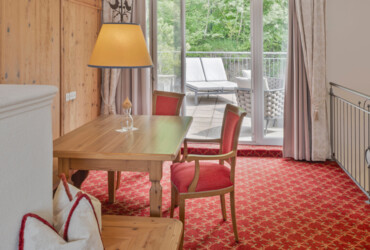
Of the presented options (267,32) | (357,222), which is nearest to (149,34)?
(267,32)

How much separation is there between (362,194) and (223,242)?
5.75 ft

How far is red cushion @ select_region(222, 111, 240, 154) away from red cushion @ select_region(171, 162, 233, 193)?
17cm

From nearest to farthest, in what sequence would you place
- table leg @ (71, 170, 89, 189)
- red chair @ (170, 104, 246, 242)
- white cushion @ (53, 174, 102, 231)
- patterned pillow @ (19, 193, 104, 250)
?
patterned pillow @ (19, 193, 104, 250) → white cushion @ (53, 174, 102, 231) → red chair @ (170, 104, 246, 242) → table leg @ (71, 170, 89, 189)

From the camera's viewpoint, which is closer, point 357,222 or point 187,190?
point 187,190

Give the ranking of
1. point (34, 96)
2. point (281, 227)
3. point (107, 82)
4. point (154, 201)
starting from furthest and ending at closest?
point (107, 82) < point (281, 227) < point (154, 201) < point (34, 96)

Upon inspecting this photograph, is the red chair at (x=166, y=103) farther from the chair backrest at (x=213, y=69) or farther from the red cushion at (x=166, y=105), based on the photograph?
the chair backrest at (x=213, y=69)

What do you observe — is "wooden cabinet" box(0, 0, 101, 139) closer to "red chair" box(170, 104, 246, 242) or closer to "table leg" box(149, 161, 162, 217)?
"table leg" box(149, 161, 162, 217)

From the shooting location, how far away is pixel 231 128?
319cm

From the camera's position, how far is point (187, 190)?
2906 mm

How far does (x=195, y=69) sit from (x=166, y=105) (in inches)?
160

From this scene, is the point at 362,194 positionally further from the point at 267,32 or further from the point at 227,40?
the point at 227,40

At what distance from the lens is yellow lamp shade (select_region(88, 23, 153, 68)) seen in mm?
2943

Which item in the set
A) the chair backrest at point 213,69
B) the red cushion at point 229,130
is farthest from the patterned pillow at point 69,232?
the chair backrest at point 213,69

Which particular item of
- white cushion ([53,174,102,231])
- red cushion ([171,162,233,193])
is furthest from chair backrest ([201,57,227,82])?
white cushion ([53,174,102,231])
